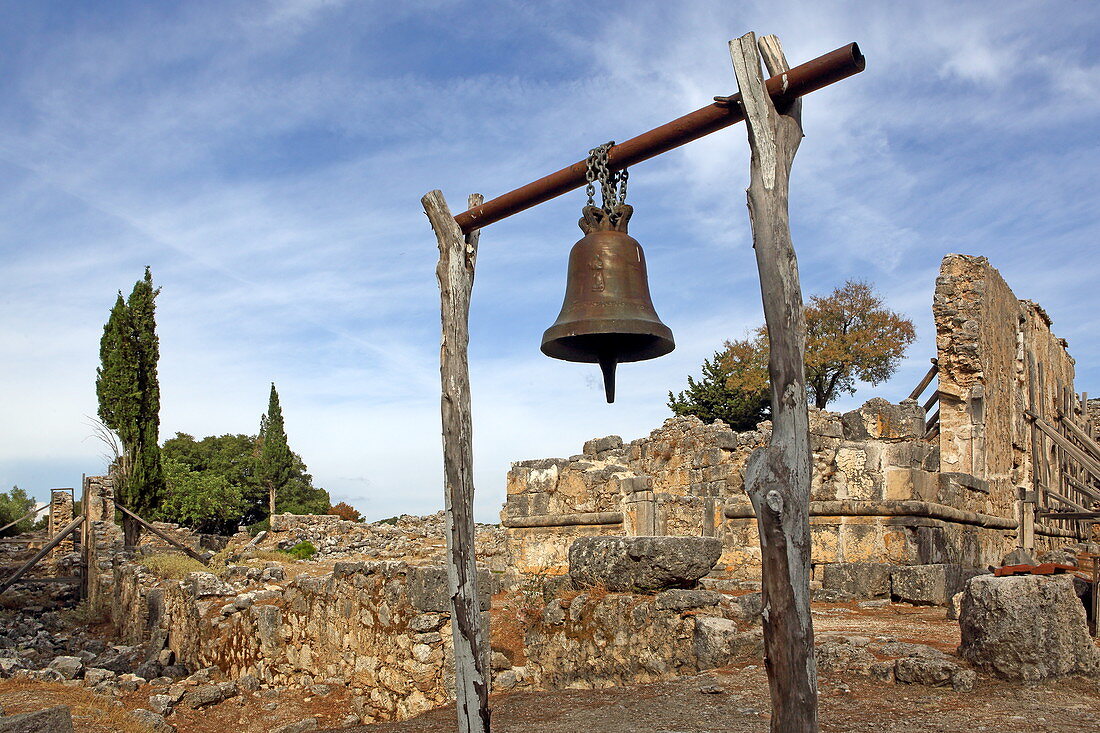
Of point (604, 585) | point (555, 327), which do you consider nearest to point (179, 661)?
point (604, 585)

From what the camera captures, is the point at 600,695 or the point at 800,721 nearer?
the point at 800,721

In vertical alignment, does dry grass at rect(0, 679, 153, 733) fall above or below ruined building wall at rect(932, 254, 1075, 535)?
below

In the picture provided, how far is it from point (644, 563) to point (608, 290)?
146 inches

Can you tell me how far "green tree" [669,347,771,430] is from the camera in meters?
33.8

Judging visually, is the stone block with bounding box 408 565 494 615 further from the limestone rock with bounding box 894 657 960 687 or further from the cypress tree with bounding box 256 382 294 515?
the cypress tree with bounding box 256 382 294 515

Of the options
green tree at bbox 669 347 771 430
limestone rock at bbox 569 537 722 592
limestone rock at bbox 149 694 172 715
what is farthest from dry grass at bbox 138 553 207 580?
green tree at bbox 669 347 771 430

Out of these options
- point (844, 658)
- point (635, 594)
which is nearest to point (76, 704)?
point (635, 594)

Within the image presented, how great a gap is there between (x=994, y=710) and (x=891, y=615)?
382 centimetres

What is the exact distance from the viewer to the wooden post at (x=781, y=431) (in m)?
3.08

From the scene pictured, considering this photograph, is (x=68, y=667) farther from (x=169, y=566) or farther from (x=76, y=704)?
(x=169, y=566)

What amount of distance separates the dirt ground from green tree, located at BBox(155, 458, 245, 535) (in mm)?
33170

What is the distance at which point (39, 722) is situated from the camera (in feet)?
13.8

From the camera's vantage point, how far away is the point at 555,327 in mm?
4035

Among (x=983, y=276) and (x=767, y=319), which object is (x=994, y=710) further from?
(x=983, y=276)
